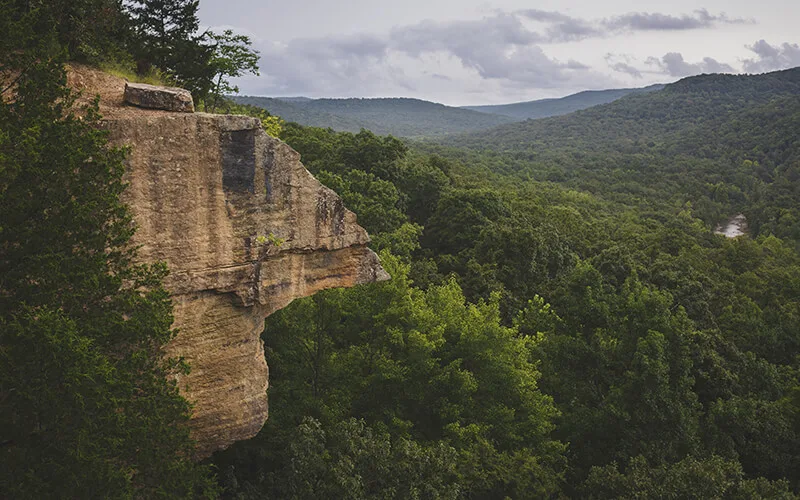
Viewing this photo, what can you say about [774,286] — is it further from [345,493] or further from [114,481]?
[114,481]

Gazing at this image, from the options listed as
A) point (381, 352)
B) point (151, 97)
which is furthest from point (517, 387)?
point (151, 97)

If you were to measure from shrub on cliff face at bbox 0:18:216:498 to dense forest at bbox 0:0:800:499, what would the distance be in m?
0.04

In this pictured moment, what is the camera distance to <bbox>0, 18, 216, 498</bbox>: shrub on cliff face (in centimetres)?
832

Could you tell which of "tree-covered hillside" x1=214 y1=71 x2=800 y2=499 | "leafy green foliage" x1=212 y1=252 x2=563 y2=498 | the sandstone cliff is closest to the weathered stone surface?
the sandstone cliff

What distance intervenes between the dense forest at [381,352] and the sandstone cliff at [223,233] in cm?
74

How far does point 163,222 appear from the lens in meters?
10.9

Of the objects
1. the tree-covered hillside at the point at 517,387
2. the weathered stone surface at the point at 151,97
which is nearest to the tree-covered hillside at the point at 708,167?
→ the tree-covered hillside at the point at 517,387

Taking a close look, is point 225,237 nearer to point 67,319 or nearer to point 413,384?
point 67,319

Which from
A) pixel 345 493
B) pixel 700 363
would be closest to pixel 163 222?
pixel 345 493

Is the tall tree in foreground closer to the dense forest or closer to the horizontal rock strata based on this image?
the dense forest

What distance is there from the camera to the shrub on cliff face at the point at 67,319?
27.3 feet

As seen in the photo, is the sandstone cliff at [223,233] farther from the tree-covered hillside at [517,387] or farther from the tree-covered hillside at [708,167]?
the tree-covered hillside at [708,167]

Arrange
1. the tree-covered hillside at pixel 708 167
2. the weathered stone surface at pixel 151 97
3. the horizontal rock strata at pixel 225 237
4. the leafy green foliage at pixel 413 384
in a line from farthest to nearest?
the tree-covered hillside at pixel 708 167, the leafy green foliage at pixel 413 384, the weathered stone surface at pixel 151 97, the horizontal rock strata at pixel 225 237

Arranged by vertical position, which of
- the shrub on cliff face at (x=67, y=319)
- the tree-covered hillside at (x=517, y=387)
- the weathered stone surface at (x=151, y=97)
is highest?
the weathered stone surface at (x=151, y=97)
